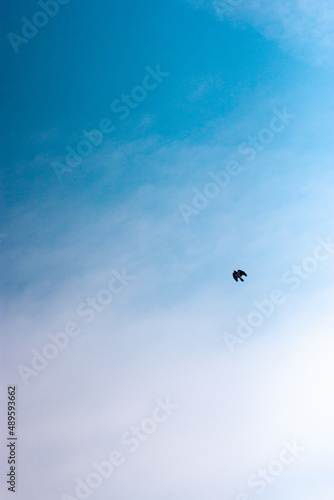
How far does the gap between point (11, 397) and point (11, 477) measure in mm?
6300

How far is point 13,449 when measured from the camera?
86.4 ft

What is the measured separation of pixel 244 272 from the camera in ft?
105

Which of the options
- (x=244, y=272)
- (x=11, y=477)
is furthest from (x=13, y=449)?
(x=244, y=272)

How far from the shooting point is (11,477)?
27.1 m

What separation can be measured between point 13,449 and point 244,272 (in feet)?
71.6

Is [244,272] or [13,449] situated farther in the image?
[244,272]

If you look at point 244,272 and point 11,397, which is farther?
point 244,272

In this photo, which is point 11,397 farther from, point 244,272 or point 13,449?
point 244,272

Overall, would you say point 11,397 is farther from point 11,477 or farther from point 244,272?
point 244,272

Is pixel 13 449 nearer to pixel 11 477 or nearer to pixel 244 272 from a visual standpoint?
pixel 11 477

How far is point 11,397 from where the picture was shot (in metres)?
26.0

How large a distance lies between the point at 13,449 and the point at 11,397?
3781mm

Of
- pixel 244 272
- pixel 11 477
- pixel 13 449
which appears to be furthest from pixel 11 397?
pixel 244 272

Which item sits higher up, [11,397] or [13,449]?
[11,397]
